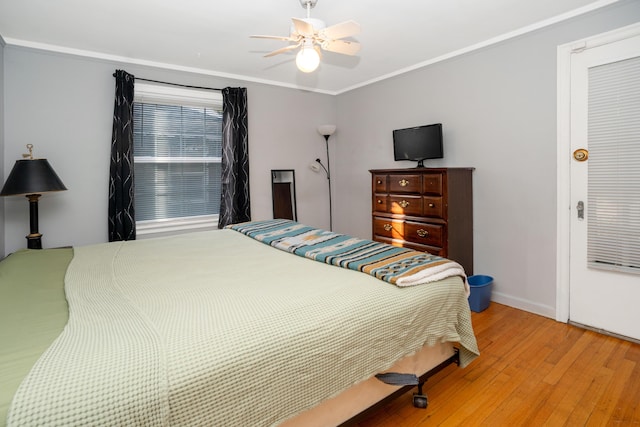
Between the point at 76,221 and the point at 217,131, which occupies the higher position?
the point at 217,131

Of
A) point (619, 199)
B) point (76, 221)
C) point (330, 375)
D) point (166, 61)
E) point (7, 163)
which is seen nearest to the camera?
point (330, 375)

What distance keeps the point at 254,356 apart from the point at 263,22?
96.8 inches

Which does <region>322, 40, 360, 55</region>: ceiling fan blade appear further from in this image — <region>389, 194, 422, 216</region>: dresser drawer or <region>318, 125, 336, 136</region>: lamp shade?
<region>318, 125, 336, 136</region>: lamp shade

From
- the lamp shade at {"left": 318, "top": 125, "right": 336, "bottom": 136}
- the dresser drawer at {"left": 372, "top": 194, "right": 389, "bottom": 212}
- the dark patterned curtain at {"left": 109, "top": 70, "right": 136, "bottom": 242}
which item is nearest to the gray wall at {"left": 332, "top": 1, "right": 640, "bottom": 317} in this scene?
the dresser drawer at {"left": 372, "top": 194, "right": 389, "bottom": 212}

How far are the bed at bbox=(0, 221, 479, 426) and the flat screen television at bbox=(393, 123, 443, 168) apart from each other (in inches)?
75.6

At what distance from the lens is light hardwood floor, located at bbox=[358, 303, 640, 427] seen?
165cm

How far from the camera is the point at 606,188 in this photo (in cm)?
244

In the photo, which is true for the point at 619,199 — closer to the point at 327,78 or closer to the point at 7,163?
the point at 327,78

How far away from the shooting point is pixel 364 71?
3.83m

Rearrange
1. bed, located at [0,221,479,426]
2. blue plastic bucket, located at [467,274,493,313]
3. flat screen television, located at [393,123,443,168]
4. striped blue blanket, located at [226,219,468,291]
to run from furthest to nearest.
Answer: flat screen television, located at [393,123,443,168]
blue plastic bucket, located at [467,274,493,313]
striped blue blanket, located at [226,219,468,291]
bed, located at [0,221,479,426]

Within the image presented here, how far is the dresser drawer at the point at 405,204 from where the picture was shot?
319 centimetres

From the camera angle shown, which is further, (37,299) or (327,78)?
(327,78)

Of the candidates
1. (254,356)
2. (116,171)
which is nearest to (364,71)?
(116,171)

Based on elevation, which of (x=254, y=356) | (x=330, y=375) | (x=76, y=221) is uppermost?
(x=76, y=221)
